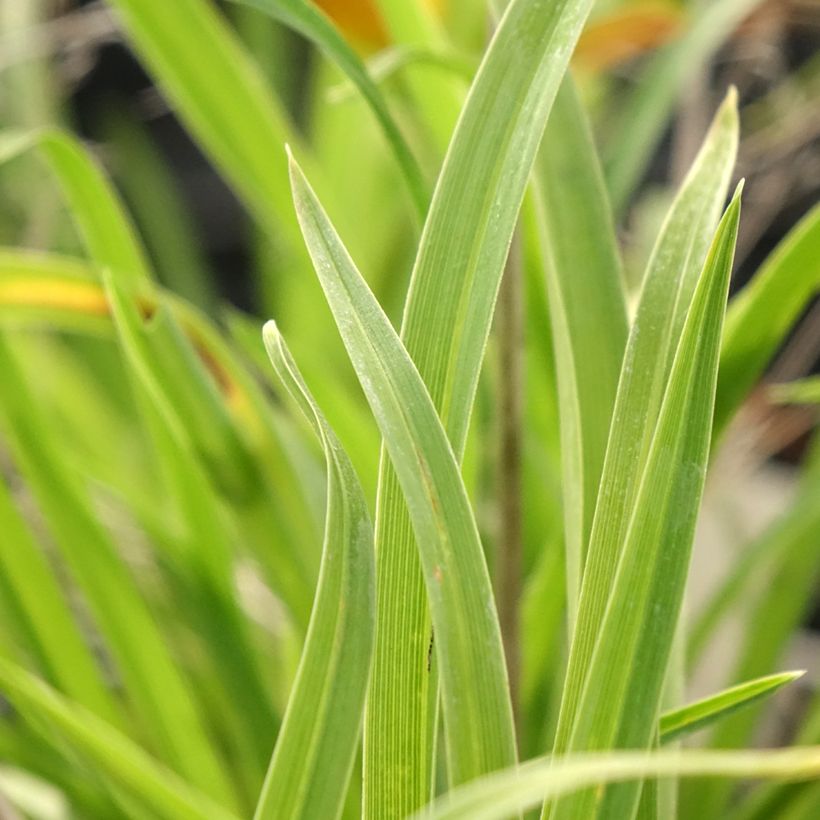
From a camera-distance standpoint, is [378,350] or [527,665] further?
[527,665]

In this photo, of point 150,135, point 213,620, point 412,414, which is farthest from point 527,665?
point 150,135

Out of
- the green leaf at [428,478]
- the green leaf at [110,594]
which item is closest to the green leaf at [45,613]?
the green leaf at [110,594]

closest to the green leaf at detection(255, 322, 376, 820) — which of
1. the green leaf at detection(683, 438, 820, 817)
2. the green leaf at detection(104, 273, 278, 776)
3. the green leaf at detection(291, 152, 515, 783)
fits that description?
the green leaf at detection(291, 152, 515, 783)

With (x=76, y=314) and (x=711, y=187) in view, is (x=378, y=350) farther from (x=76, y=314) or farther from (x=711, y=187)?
(x=76, y=314)

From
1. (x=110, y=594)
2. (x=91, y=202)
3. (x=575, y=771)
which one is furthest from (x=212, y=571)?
(x=575, y=771)

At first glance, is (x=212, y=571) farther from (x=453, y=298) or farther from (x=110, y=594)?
(x=453, y=298)

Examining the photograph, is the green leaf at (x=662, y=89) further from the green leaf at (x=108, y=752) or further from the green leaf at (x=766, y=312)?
the green leaf at (x=108, y=752)

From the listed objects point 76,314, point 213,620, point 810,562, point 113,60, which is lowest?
point 810,562

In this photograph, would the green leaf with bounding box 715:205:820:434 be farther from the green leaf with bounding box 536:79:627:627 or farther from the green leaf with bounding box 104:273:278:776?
the green leaf with bounding box 104:273:278:776
